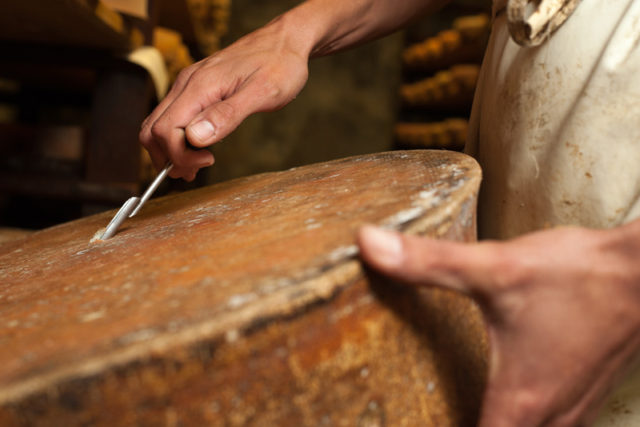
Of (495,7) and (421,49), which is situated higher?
(495,7)

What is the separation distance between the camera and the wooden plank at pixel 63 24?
153 centimetres

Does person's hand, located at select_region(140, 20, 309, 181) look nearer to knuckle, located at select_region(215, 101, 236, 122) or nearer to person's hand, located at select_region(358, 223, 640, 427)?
knuckle, located at select_region(215, 101, 236, 122)

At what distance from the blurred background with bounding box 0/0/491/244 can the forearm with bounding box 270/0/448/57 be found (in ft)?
1.43

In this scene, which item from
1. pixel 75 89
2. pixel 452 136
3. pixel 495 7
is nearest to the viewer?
pixel 495 7

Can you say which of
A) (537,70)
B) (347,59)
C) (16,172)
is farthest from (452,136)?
(537,70)

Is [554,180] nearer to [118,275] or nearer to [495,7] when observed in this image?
[495,7]

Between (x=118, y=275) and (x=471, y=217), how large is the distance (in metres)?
0.40

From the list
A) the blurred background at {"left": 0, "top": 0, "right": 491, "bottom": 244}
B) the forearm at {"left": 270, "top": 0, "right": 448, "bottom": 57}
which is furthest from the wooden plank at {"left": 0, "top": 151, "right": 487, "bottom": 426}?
the blurred background at {"left": 0, "top": 0, "right": 491, "bottom": 244}

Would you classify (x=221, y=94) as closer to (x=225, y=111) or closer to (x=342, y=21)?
(x=225, y=111)

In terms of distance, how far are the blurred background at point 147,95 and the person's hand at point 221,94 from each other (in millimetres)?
640

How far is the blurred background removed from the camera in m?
1.99

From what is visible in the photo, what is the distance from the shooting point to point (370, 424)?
52cm

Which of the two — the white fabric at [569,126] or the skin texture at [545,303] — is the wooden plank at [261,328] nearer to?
the skin texture at [545,303]

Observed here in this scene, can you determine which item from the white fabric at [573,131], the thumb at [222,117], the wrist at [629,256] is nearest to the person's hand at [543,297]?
the wrist at [629,256]
